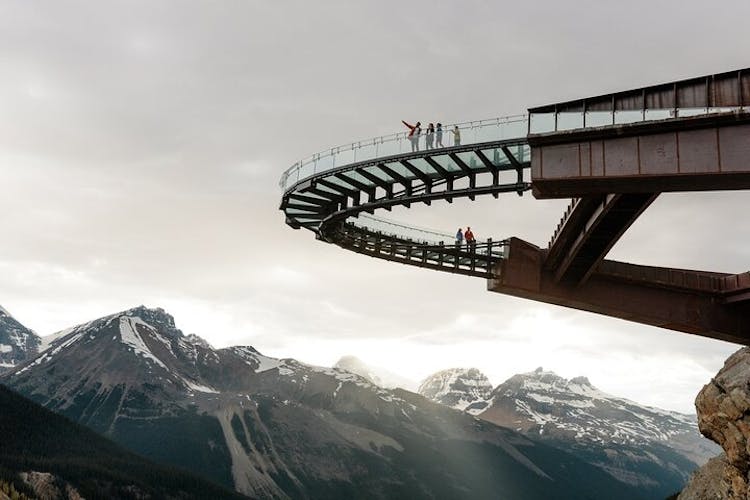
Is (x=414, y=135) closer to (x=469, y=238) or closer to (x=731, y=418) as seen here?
(x=469, y=238)

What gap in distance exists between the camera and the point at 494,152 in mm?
31125

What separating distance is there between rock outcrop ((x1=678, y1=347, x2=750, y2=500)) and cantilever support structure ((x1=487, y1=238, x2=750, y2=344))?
10.7 feet

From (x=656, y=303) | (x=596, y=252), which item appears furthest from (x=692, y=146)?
(x=656, y=303)

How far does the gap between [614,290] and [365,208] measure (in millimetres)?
18996

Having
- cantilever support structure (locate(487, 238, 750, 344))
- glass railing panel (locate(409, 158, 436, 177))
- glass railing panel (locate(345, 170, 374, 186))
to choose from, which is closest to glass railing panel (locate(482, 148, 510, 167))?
glass railing panel (locate(409, 158, 436, 177))

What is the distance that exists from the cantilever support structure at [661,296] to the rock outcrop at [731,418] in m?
3.26

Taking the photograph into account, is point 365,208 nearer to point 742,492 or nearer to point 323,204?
point 323,204

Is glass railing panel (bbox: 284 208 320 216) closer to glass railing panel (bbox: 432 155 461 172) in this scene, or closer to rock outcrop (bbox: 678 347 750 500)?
glass railing panel (bbox: 432 155 461 172)

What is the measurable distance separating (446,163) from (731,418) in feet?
88.6

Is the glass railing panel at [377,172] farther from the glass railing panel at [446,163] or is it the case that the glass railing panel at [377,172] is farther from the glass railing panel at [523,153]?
the glass railing panel at [523,153]

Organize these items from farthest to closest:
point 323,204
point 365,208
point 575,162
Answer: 1. point 323,204
2. point 365,208
3. point 575,162

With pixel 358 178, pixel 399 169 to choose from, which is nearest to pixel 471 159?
pixel 399 169

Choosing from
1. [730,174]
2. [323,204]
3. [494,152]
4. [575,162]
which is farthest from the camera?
[323,204]

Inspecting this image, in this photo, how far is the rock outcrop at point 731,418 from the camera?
43.2 metres
